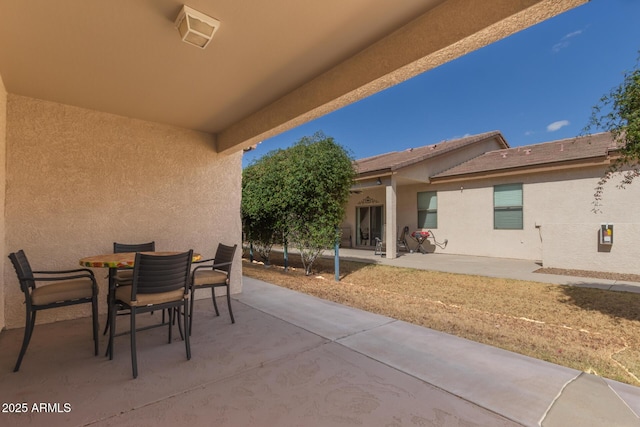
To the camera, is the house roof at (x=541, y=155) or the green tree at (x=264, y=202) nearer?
the green tree at (x=264, y=202)

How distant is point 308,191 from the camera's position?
707 centimetres

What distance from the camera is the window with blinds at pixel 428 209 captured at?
12.0 meters

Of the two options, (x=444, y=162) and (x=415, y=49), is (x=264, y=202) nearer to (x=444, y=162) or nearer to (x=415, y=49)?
(x=415, y=49)

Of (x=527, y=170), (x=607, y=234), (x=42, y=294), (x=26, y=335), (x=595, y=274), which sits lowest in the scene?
(x=595, y=274)

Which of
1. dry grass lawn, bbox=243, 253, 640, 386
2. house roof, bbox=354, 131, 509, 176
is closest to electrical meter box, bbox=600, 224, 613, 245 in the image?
dry grass lawn, bbox=243, 253, 640, 386

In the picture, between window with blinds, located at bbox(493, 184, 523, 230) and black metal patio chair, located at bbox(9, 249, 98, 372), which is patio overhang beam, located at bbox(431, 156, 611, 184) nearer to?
window with blinds, located at bbox(493, 184, 523, 230)

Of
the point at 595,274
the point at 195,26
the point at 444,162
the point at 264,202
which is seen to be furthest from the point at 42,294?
the point at 444,162

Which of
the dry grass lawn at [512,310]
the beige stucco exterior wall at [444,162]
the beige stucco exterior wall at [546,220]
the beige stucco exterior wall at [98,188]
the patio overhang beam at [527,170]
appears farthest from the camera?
the beige stucco exterior wall at [444,162]

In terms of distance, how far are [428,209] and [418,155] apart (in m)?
2.29

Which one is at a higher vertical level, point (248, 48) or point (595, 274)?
point (248, 48)

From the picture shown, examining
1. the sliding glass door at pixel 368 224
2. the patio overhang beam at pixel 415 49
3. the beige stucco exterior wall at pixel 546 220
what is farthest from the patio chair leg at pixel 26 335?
the sliding glass door at pixel 368 224

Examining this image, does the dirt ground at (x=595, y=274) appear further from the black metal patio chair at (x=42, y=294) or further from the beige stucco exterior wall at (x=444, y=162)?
the black metal patio chair at (x=42, y=294)

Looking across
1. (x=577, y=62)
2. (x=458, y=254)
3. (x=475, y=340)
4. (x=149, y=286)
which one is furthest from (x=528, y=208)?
(x=149, y=286)

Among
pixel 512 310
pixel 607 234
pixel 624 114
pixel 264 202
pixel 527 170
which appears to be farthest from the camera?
pixel 527 170
